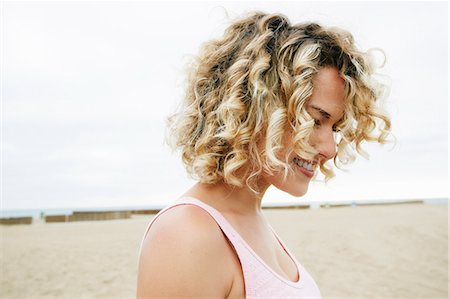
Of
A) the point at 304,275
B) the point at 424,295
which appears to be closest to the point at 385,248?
the point at 424,295

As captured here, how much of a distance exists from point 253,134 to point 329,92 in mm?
349

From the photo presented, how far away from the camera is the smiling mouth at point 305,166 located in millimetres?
1643

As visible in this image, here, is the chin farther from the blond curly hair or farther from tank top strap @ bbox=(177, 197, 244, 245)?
tank top strap @ bbox=(177, 197, 244, 245)

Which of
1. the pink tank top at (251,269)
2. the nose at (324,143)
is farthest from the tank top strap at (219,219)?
the nose at (324,143)

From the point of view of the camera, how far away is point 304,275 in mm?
1796

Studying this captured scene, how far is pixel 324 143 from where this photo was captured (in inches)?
66.2

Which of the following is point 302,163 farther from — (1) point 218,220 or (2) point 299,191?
(1) point 218,220

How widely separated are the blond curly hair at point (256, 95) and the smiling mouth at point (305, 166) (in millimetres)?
67

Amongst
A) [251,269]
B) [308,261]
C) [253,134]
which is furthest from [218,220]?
[308,261]

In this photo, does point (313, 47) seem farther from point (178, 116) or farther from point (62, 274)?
point (62, 274)

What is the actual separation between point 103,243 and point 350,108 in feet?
42.5

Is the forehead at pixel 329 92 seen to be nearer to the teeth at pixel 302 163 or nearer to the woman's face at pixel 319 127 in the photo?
the woman's face at pixel 319 127

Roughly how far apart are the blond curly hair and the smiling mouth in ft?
0.22

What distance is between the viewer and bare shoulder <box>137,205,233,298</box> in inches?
49.0
